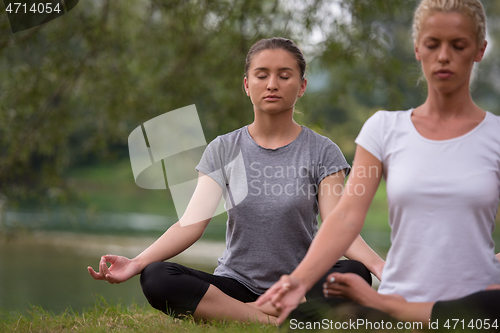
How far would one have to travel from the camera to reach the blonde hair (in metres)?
1.49

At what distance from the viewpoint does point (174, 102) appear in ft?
17.3

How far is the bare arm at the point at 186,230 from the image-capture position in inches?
89.7

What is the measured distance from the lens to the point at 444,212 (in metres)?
1.51

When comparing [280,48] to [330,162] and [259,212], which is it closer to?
[330,162]

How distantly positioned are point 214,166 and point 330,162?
0.49 meters

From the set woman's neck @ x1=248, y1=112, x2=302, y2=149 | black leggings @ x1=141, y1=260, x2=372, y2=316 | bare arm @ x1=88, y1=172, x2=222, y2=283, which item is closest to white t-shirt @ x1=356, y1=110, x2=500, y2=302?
black leggings @ x1=141, y1=260, x2=372, y2=316

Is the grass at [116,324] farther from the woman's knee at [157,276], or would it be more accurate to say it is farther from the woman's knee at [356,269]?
the woman's knee at [356,269]

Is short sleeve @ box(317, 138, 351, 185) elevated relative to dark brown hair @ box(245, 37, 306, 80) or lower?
lower

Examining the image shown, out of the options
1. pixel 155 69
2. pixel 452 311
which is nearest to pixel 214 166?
pixel 452 311

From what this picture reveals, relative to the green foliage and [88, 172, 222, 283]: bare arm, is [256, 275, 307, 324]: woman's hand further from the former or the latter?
the green foliage

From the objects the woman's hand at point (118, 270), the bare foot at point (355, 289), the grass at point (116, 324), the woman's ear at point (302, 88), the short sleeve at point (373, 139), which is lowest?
the grass at point (116, 324)

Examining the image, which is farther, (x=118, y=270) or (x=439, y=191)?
(x=118, y=270)

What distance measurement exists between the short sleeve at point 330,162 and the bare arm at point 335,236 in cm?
67

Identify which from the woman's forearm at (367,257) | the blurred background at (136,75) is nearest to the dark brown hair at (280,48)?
the woman's forearm at (367,257)
